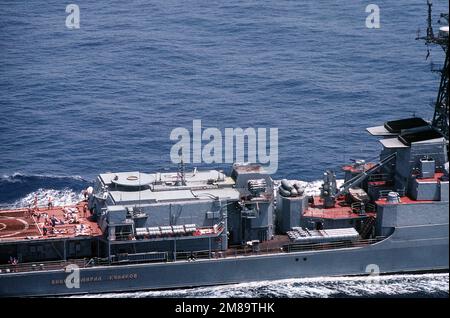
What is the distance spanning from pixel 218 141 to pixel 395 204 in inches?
1028

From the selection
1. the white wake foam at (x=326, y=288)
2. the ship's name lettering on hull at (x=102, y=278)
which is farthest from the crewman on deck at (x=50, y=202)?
the white wake foam at (x=326, y=288)

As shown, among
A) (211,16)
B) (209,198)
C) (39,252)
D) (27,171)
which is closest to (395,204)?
(209,198)

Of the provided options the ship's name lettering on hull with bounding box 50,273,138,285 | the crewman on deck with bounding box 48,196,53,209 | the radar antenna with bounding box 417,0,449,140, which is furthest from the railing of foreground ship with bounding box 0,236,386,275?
the radar antenna with bounding box 417,0,449,140

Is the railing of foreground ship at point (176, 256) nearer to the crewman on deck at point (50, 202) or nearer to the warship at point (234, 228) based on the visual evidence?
the warship at point (234, 228)

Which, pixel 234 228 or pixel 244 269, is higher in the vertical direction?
pixel 234 228

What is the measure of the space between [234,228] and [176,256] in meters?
5.30

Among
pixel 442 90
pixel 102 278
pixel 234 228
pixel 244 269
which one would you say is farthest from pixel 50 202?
pixel 442 90

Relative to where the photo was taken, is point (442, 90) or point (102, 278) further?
point (442, 90)

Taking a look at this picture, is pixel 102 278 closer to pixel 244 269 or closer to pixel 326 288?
pixel 244 269

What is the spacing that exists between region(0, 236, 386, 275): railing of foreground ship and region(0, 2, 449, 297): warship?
0.24 feet

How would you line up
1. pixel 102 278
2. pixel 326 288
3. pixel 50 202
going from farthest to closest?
pixel 50 202 < pixel 326 288 < pixel 102 278

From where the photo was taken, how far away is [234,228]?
273 feet

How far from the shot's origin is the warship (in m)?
78.9

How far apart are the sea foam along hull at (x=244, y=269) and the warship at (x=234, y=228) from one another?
0.23 feet
